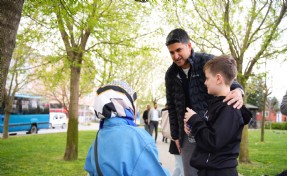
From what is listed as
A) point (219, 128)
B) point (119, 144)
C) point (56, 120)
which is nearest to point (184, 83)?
point (219, 128)

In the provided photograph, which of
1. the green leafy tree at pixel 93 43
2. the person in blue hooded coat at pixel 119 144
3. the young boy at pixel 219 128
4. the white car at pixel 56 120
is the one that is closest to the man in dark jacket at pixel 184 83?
the young boy at pixel 219 128

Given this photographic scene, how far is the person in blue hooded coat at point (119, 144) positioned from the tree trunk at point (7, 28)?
4.66ft

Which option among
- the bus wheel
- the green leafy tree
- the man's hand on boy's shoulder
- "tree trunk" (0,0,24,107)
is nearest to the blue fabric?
the man's hand on boy's shoulder

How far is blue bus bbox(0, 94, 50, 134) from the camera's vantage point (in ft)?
74.7

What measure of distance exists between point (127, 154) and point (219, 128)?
695 millimetres

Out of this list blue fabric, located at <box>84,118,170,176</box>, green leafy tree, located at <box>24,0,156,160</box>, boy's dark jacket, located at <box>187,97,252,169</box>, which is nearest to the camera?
blue fabric, located at <box>84,118,170,176</box>

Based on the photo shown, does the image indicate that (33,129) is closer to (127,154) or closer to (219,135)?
(127,154)

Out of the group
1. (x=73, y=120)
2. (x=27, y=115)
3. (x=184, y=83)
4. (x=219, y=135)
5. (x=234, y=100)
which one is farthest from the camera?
(x=27, y=115)

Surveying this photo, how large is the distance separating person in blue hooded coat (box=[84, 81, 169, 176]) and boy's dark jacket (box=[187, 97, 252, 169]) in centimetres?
37

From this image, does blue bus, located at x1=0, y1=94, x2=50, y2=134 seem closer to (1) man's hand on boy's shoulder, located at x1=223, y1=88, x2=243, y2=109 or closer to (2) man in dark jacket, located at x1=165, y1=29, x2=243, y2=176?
(2) man in dark jacket, located at x1=165, y1=29, x2=243, y2=176

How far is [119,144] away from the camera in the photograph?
6.97ft

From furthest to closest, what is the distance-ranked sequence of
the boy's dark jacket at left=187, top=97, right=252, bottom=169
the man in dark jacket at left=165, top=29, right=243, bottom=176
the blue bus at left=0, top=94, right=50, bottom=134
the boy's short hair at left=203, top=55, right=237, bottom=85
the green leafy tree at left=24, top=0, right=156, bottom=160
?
1. the blue bus at left=0, top=94, right=50, bottom=134
2. the green leafy tree at left=24, top=0, right=156, bottom=160
3. the man in dark jacket at left=165, top=29, right=243, bottom=176
4. the boy's short hair at left=203, top=55, right=237, bottom=85
5. the boy's dark jacket at left=187, top=97, right=252, bottom=169

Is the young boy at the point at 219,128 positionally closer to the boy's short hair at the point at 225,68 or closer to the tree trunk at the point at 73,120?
the boy's short hair at the point at 225,68

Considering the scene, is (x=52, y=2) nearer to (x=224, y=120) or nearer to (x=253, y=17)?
(x=224, y=120)
